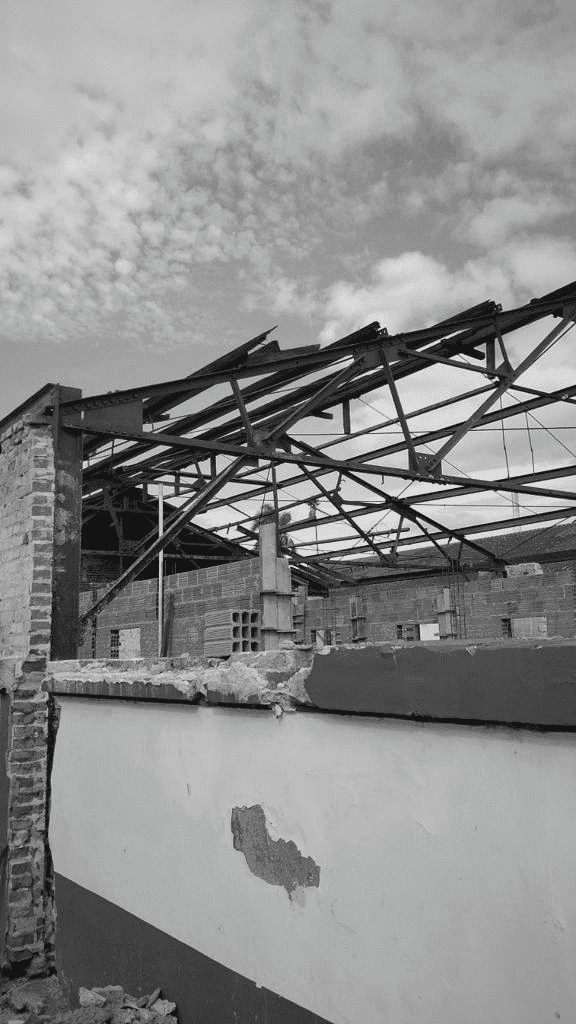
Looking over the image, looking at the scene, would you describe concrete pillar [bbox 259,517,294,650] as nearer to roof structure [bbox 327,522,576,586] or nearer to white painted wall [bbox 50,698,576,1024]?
roof structure [bbox 327,522,576,586]

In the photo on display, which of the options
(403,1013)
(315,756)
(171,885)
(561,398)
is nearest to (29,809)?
(171,885)

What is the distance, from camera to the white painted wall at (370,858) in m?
2.27

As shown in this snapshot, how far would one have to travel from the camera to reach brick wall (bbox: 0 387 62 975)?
5.15 metres

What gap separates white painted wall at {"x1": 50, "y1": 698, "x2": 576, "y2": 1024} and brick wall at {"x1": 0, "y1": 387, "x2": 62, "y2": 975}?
3.95 ft

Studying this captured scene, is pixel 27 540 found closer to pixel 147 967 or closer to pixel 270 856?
pixel 147 967

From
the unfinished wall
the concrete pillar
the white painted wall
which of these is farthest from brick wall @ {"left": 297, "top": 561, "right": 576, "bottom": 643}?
the white painted wall

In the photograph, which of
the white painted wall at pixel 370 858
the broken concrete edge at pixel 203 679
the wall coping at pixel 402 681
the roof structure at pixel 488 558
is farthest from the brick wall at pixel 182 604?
the wall coping at pixel 402 681

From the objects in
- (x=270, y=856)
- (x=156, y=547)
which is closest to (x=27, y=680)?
(x=156, y=547)

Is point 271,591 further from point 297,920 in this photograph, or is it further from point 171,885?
point 297,920

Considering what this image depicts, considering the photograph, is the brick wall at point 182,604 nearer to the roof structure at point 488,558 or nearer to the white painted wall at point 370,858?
the roof structure at point 488,558

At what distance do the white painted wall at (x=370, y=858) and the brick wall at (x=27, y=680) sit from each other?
3.95 ft

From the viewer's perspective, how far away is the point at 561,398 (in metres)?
8.83

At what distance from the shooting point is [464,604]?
15.1 m

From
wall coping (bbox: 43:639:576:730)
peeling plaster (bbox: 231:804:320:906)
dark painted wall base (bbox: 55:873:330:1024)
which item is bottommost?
dark painted wall base (bbox: 55:873:330:1024)
